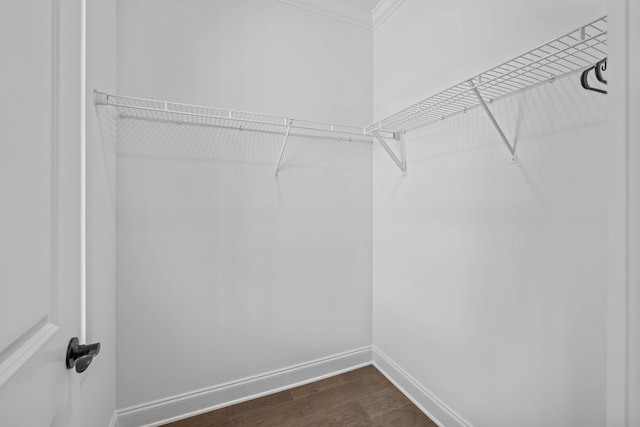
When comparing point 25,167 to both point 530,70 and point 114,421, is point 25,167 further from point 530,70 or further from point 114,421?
point 114,421

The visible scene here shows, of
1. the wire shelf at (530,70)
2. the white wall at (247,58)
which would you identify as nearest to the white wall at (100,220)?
the white wall at (247,58)

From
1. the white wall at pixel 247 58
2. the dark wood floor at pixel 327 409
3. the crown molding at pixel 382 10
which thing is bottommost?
the dark wood floor at pixel 327 409

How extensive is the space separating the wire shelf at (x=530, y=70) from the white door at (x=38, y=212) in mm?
1171

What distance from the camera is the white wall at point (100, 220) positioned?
101 centimetres

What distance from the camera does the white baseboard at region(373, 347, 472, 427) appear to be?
1.36m

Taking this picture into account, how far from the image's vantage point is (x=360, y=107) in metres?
1.96

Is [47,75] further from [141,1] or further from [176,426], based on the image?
[176,426]

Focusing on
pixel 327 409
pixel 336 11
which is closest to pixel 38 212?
pixel 327 409

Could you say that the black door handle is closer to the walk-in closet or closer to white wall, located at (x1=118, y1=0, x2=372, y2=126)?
the walk-in closet

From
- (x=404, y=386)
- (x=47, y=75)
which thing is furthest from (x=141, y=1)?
(x=404, y=386)

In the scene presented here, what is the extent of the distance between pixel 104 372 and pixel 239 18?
2.09 metres

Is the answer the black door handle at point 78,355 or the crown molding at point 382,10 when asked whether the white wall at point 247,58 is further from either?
the black door handle at point 78,355

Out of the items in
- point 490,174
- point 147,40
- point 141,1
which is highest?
point 141,1

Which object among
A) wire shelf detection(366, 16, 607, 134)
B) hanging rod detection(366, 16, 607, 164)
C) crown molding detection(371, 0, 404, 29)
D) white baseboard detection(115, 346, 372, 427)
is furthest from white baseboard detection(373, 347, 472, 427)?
crown molding detection(371, 0, 404, 29)
